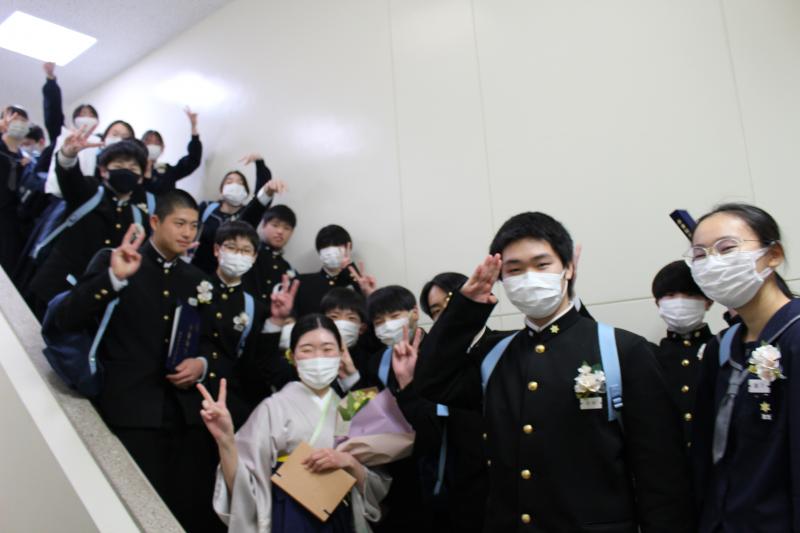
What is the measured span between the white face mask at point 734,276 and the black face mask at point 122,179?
10.6 ft

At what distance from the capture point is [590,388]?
1.71 m

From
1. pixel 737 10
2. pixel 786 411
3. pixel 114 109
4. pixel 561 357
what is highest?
pixel 114 109

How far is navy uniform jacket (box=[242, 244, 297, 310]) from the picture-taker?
4.58 metres

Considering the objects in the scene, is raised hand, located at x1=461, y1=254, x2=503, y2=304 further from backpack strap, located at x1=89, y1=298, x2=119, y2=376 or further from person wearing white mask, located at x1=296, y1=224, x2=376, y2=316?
person wearing white mask, located at x1=296, y1=224, x2=376, y2=316

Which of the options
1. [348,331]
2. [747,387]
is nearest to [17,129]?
[348,331]

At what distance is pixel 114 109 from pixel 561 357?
316 inches

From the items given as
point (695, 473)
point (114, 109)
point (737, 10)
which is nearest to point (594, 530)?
point (695, 473)

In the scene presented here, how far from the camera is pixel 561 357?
72.2 inches

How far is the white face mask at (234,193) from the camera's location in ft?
17.3

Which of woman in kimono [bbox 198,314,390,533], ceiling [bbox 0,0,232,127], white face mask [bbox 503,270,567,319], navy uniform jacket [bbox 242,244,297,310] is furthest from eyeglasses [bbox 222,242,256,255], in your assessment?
ceiling [bbox 0,0,232,127]

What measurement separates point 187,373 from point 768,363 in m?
2.42

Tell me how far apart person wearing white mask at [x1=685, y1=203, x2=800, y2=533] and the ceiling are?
651cm

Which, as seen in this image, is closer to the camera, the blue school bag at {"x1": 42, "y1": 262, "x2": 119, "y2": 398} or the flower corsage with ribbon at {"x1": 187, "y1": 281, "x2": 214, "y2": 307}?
the blue school bag at {"x1": 42, "y1": 262, "x2": 119, "y2": 398}

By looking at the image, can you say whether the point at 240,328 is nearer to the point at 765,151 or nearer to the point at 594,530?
the point at 594,530
